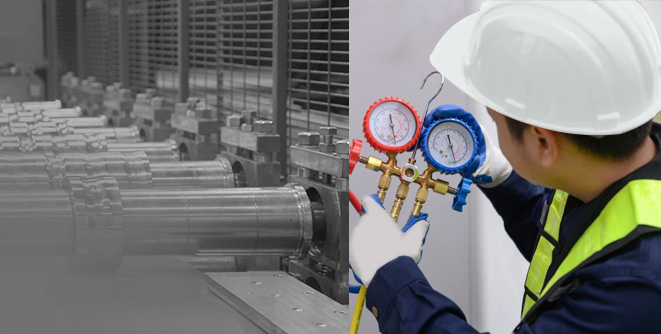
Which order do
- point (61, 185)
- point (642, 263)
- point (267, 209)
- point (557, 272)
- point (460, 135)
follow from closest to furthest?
point (61, 185)
point (267, 209)
point (642, 263)
point (557, 272)
point (460, 135)

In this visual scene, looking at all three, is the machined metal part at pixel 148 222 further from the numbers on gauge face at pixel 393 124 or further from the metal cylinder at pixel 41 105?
the numbers on gauge face at pixel 393 124

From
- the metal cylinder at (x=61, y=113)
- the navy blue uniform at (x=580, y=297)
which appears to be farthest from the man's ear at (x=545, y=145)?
the metal cylinder at (x=61, y=113)

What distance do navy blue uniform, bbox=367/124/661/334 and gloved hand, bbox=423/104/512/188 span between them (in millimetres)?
486

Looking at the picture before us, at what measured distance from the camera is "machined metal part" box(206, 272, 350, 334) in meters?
0.89

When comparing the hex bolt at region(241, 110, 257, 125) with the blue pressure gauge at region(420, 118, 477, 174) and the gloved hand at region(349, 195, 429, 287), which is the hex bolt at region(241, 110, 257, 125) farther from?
the blue pressure gauge at region(420, 118, 477, 174)

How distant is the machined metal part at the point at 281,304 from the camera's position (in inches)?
35.0

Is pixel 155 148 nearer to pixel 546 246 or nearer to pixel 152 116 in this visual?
pixel 152 116

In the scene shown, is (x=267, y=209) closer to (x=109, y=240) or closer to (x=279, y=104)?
(x=279, y=104)

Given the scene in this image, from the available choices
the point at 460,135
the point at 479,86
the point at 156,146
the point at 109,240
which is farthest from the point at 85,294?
the point at 460,135

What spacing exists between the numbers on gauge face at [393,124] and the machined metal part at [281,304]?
946mm

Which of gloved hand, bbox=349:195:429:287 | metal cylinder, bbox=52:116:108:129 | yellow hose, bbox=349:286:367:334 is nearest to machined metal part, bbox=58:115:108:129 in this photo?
metal cylinder, bbox=52:116:108:129

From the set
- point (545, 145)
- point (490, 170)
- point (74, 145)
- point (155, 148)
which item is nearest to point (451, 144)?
point (490, 170)

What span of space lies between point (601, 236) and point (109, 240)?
75 centimetres

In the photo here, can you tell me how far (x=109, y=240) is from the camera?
0.74m
